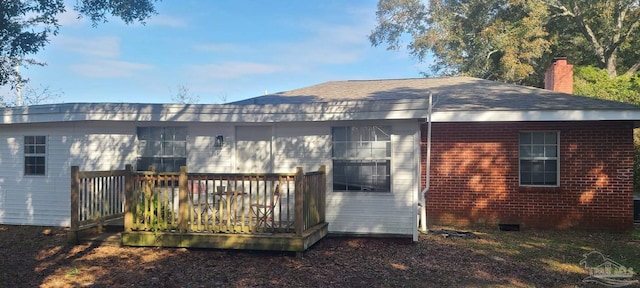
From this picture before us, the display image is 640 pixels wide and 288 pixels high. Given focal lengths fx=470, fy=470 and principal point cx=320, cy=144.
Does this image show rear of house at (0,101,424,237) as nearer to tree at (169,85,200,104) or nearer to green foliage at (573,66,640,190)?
green foliage at (573,66,640,190)

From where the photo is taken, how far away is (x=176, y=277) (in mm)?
6344

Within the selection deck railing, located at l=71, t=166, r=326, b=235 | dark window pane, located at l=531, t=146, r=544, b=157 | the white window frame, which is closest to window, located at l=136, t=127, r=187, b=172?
deck railing, located at l=71, t=166, r=326, b=235

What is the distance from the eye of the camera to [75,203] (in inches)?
308

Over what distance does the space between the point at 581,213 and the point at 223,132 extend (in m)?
7.69

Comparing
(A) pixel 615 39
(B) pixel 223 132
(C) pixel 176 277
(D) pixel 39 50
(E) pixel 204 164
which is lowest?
(C) pixel 176 277

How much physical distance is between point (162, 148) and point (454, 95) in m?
6.91

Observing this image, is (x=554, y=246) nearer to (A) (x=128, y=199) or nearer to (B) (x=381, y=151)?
(B) (x=381, y=151)

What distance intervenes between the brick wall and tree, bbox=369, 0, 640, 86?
12214 mm

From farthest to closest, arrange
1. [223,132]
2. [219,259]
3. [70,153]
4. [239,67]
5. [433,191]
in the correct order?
[239,67] < [433,191] < [70,153] < [223,132] < [219,259]

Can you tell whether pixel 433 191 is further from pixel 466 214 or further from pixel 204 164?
pixel 204 164

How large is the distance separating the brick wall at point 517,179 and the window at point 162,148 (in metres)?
5.32

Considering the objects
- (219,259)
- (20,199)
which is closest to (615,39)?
(219,259)

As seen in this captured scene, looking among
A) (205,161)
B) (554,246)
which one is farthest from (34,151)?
(554,246)

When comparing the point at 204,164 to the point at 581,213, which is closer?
the point at 204,164
